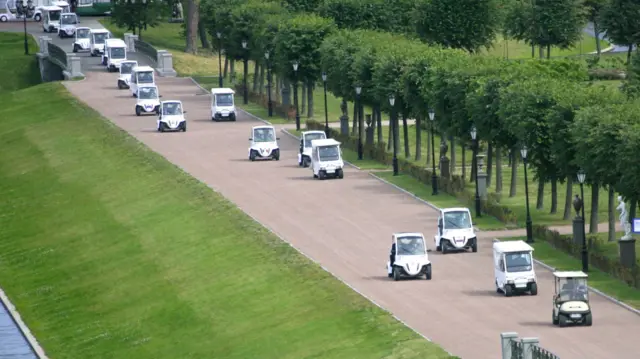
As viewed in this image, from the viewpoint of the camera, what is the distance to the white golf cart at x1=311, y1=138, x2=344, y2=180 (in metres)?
107

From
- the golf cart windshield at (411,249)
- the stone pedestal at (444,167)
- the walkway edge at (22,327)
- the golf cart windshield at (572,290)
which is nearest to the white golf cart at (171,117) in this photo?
the stone pedestal at (444,167)

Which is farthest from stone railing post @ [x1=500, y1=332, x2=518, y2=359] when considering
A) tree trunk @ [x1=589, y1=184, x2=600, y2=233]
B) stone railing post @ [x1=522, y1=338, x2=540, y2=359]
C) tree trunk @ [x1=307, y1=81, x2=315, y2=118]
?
tree trunk @ [x1=307, y1=81, x2=315, y2=118]

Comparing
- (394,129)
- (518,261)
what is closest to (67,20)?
(394,129)

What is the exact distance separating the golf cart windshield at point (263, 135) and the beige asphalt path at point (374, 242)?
1.62m

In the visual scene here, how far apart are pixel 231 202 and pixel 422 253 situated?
24782mm

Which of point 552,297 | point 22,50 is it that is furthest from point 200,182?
point 22,50

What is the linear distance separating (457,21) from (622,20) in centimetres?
1386

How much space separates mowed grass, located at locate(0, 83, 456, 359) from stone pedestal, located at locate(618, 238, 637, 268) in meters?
12.1

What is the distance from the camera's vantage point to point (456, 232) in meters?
84.1

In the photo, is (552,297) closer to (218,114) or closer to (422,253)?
(422,253)

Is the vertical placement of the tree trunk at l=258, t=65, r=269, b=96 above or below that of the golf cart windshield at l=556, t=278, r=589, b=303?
below

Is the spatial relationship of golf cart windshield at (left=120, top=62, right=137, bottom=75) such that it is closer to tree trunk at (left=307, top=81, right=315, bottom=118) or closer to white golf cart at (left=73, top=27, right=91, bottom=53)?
white golf cart at (left=73, top=27, right=91, bottom=53)

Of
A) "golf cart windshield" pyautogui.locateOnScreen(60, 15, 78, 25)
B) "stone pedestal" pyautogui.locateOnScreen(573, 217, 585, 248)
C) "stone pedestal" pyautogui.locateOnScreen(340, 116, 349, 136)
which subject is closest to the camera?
"stone pedestal" pyautogui.locateOnScreen(573, 217, 585, 248)

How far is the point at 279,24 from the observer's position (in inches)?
5482
